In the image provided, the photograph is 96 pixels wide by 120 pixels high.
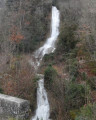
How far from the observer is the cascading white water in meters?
14.4

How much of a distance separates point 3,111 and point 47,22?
21.8m

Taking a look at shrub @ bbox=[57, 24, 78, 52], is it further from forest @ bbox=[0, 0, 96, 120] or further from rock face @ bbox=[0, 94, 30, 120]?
rock face @ bbox=[0, 94, 30, 120]

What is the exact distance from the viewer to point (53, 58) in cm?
2212

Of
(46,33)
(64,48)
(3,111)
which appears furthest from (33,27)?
(3,111)

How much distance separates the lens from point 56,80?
42.7ft

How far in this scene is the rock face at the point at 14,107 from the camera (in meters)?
10.0

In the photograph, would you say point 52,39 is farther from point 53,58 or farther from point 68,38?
point 68,38

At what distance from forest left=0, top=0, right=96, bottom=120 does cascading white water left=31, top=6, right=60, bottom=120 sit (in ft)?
1.11

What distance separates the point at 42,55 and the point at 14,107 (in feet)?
50.5

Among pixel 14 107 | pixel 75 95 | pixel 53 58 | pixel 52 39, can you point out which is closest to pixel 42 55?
pixel 53 58

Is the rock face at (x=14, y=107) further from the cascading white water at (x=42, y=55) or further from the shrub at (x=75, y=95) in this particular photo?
the shrub at (x=75, y=95)

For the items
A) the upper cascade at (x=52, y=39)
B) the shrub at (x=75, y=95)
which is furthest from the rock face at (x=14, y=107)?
the upper cascade at (x=52, y=39)

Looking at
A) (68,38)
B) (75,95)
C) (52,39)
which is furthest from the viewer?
(52,39)

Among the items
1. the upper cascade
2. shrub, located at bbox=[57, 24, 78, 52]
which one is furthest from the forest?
the upper cascade
